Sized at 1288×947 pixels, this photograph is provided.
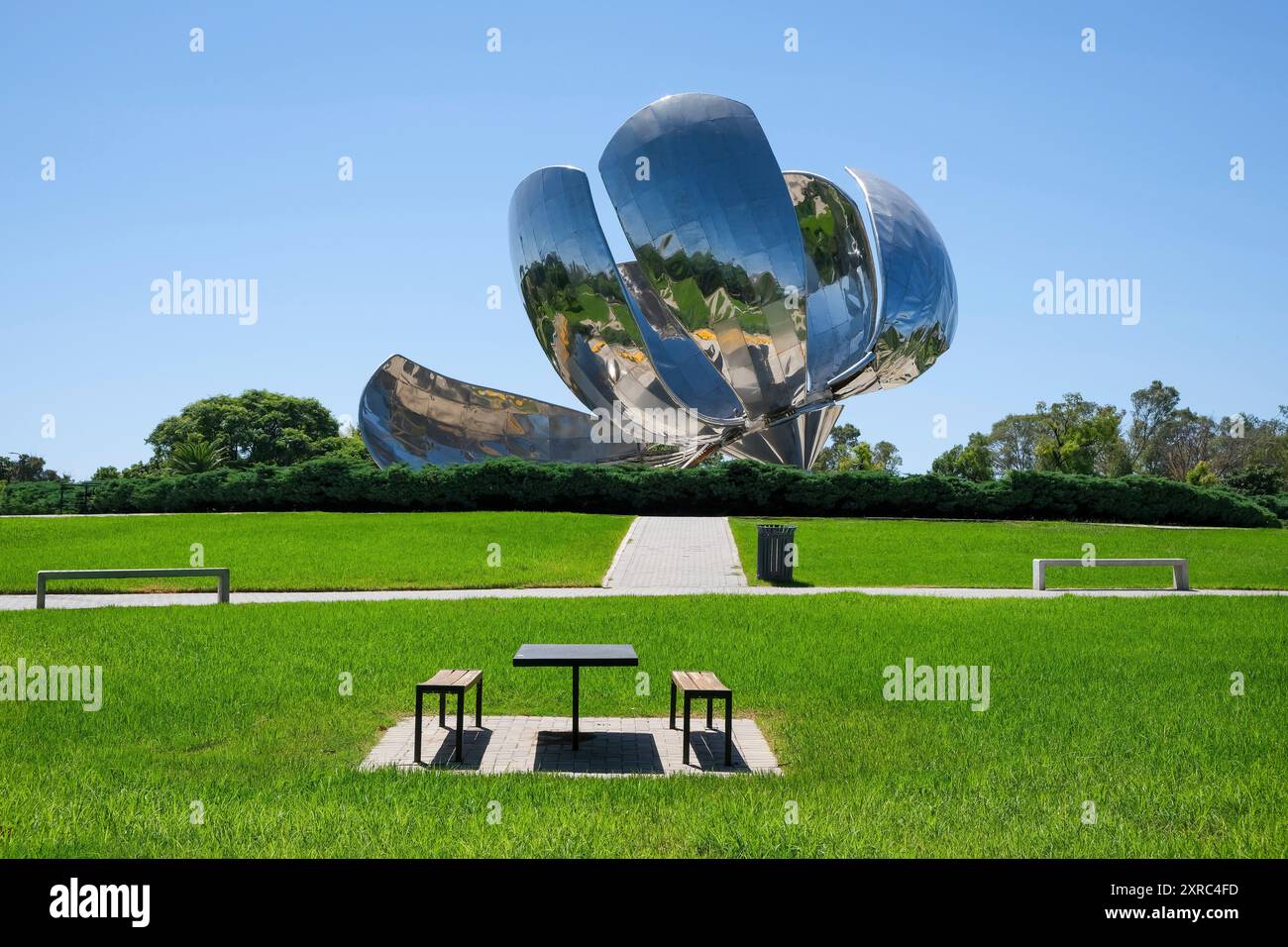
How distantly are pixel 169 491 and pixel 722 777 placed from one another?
29.9m

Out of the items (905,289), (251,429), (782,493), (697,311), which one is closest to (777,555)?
(782,493)

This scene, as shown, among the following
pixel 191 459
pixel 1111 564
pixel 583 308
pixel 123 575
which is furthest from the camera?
pixel 191 459

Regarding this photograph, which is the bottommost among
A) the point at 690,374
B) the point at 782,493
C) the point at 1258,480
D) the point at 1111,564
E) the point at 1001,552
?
the point at 1001,552

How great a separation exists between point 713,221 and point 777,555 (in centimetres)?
1282

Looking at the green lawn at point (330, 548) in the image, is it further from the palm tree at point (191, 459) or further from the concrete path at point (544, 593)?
the palm tree at point (191, 459)

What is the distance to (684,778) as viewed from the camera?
6.23m

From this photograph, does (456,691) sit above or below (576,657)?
below

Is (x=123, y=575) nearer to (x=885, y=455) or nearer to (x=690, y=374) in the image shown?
(x=690, y=374)

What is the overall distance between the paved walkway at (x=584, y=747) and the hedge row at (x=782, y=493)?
21.4 meters

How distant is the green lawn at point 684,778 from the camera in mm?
5012

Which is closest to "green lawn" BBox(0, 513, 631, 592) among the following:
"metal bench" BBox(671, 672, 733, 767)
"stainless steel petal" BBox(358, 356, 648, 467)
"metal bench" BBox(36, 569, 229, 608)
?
"metal bench" BBox(36, 569, 229, 608)

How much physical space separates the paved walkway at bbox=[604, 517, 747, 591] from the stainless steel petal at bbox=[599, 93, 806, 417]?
5392 mm

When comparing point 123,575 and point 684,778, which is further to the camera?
point 123,575
